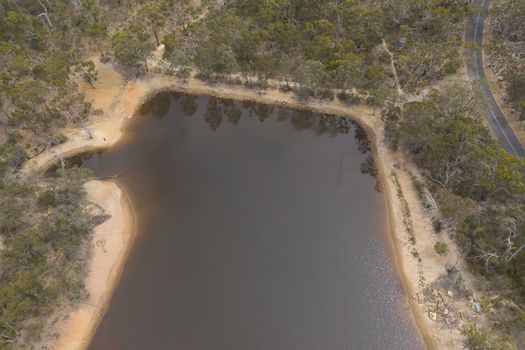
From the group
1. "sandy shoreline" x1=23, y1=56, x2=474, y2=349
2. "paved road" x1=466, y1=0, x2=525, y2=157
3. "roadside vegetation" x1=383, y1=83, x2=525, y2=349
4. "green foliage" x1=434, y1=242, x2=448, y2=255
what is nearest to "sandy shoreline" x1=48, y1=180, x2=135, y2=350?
"sandy shoreline" x1=23, y1=56, x2=474, y2=349

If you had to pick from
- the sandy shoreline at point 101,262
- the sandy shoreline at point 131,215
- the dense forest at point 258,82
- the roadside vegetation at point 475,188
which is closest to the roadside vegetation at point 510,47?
the dense forest at point 258,82

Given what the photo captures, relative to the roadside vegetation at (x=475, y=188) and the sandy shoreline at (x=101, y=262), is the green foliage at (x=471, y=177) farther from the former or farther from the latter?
the sandy shoreline at (x=101, y=262)

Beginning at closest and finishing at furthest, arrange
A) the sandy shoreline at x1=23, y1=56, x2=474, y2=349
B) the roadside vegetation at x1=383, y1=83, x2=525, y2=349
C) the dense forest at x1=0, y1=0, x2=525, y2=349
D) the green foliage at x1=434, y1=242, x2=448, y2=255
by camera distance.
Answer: the roadside vegetation at x1=383, y1=83, x2=525, y2=349 → the sandy shoreline at x1=23, y1=56, x2=474, y2=349 → the dense forest at x1=0, y1=0, x2=525, y2=349 → the green foliage at x1=434, y1=242, x2=448, y2=255

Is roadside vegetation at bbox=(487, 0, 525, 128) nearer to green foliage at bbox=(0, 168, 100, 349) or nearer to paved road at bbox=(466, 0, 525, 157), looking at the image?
paved road at bbox=(466, 0, 525, 157)

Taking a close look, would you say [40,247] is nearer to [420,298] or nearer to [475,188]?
[420,298]

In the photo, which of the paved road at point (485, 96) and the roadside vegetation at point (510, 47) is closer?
the paved road at point (485, 96)
